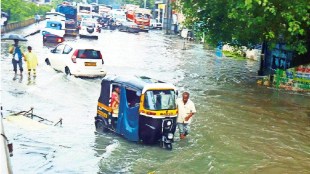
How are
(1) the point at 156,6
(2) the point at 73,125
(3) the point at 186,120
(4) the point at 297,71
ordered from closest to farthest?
(3) the point at 186,120, (2) the point at 73,125, (4) the point at 297,71, (1) the point at 156,6

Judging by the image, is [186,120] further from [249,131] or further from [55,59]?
[55,59]

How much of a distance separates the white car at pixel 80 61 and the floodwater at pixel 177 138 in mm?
440

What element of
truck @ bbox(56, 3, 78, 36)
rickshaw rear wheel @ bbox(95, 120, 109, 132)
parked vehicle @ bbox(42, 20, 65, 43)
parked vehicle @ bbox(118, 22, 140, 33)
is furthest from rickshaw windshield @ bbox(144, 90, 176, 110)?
parked vehicle @ bbox(118, 22, 140, 33)

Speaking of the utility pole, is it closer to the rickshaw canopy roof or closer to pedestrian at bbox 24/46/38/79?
pedestrian at bbox 24/46/38/79

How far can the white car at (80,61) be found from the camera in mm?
20109

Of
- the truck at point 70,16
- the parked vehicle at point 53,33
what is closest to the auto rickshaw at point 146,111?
the parked vehicle at point 53,33

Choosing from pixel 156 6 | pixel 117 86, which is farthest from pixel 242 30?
pixel 156 6

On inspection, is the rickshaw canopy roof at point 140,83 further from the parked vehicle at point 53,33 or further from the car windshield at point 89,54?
the parked vehicle at point 53,33

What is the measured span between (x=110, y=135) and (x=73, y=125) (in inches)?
63.0

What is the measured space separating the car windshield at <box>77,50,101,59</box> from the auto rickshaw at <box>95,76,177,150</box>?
903 centimetres

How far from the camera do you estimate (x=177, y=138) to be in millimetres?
12352

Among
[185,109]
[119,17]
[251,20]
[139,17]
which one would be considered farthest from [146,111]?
[119,17]

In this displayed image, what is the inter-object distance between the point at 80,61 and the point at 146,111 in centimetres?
1023

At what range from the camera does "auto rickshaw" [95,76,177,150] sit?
34.7 ft
